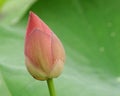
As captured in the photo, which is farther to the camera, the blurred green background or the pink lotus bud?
the blurred green background

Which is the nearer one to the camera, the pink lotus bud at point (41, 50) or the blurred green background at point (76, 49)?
the pink lotus bud at point (41, 50)

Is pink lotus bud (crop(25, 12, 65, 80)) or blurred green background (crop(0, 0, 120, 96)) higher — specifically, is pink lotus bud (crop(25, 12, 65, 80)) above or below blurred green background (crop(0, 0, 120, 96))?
below

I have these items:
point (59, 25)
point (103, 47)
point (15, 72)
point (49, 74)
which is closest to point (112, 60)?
point (103, 47)

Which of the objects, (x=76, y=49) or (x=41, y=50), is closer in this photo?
(x=41, y=50)

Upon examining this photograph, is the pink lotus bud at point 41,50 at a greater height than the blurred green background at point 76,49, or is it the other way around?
the blurred green background at point 76,49
